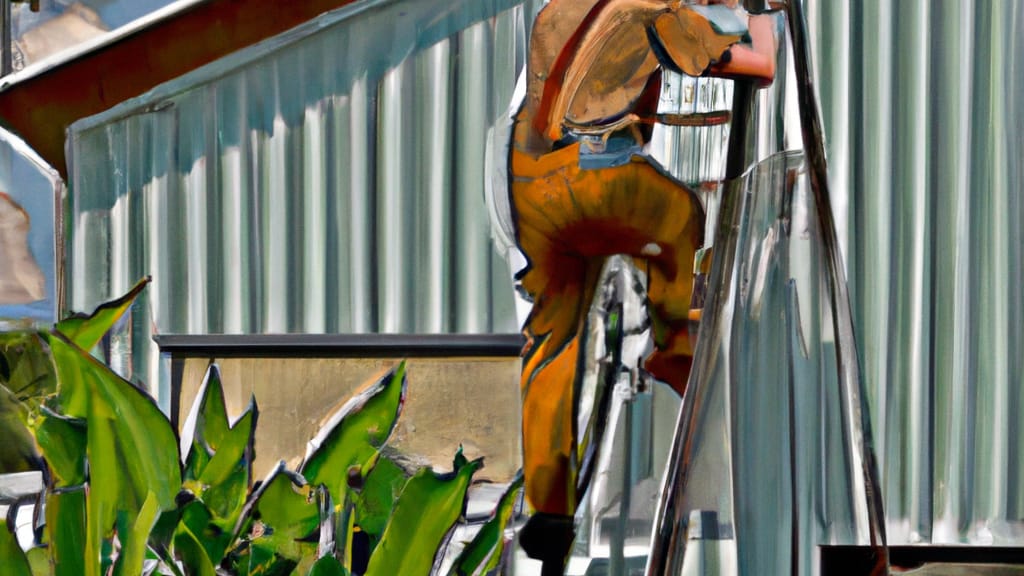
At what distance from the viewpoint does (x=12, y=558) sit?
657 millimetres

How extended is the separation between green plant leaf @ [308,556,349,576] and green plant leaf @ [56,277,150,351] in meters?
0.35

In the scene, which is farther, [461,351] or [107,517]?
[461,351]

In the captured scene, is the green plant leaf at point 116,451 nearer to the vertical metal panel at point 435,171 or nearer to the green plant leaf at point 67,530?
the green plant leaf at point 67,530

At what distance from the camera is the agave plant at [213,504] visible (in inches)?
21.9

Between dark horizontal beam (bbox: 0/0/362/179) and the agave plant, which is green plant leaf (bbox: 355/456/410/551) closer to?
the agave plant

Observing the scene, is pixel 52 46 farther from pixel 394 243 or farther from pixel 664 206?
pixel 664 206

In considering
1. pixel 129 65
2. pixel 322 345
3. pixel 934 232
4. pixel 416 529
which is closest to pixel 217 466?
pixel 416 529

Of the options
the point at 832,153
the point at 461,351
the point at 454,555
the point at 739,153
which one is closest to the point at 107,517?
the point at 454,555

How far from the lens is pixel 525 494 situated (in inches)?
23.7

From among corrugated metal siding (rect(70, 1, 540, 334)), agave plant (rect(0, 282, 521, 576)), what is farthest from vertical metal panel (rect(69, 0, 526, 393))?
agave plant (rect(0, 282, 521, 576))

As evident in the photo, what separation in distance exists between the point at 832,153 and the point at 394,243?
472 millimetres

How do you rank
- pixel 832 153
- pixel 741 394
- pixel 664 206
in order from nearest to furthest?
pixel 741 394 → pixel 664 206 → pixel 832 153

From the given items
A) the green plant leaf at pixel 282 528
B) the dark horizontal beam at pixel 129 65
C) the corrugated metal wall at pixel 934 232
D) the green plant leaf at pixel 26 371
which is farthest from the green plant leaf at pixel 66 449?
the corrugated metal wall at pixel 934 232

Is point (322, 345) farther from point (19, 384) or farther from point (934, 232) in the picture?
point (934, 232)
